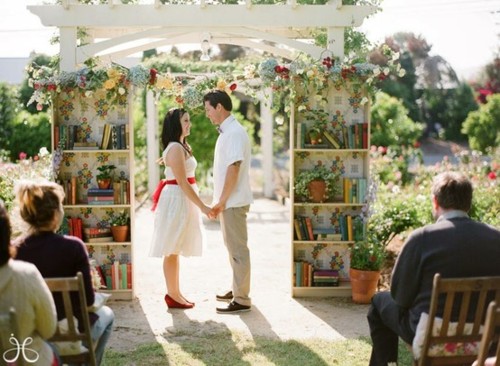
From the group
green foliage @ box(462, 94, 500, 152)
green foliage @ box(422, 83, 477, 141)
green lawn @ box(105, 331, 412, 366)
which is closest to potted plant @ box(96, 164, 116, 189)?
green lawn @ box(105, 331, 412, 366)

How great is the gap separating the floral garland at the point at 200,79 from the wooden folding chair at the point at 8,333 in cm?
335

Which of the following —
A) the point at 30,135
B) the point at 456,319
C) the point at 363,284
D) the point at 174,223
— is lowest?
the point at 363,284

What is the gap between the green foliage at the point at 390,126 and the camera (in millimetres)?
13875

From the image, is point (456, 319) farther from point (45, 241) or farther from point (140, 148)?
point (140, 148)

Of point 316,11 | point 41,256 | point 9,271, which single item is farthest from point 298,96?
point 9,271

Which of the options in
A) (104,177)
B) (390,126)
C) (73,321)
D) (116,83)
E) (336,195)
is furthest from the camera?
(390,126)

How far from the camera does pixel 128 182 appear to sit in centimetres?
646

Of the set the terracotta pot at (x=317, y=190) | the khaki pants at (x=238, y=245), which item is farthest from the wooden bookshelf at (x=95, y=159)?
the terracotta pot at (x=317, y=190)

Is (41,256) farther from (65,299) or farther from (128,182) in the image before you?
(128,182)

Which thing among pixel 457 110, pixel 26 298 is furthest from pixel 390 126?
pixel 457 110

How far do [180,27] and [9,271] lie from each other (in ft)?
12.1

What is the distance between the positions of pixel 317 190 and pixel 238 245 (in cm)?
96

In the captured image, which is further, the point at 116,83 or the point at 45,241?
the point at 116,83

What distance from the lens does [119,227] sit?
645cm
